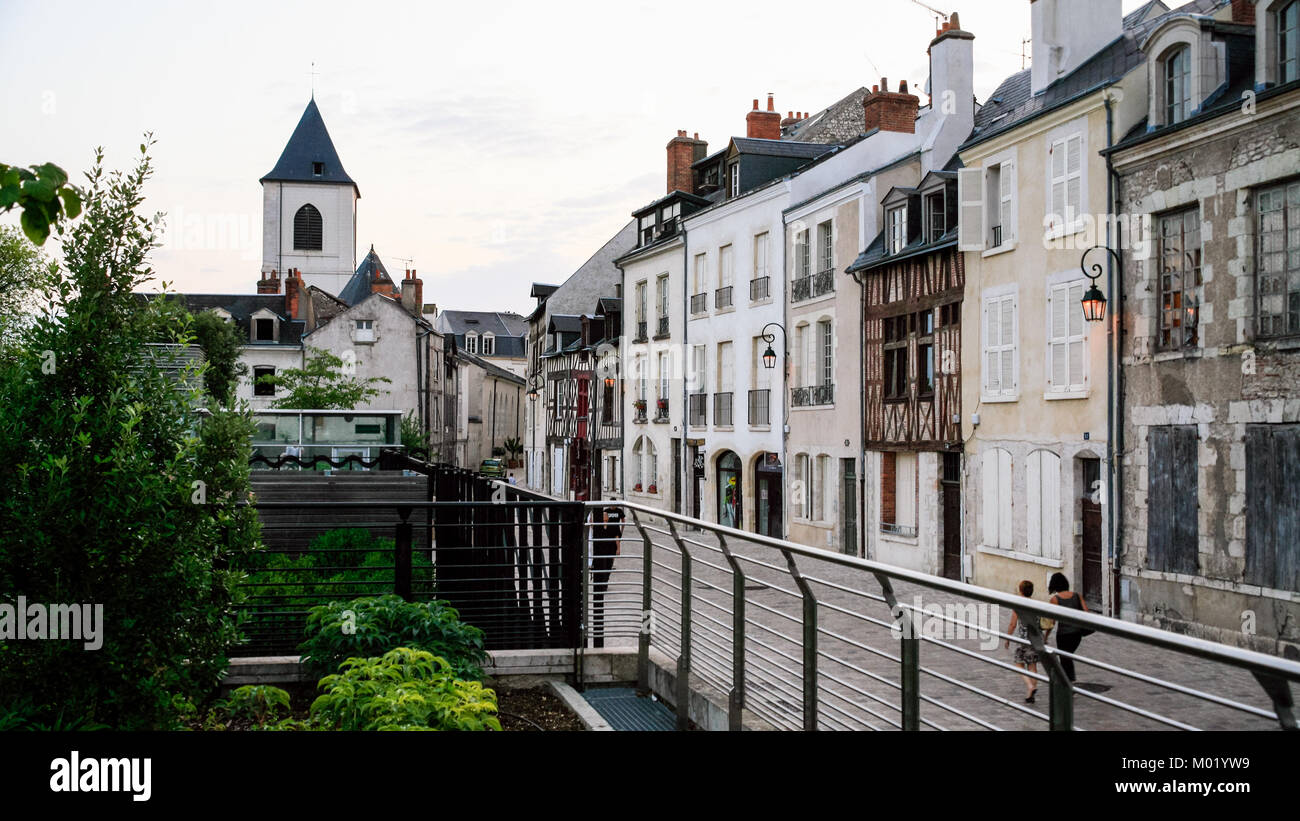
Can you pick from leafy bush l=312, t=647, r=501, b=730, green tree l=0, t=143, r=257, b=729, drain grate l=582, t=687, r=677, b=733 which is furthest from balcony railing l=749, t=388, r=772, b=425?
green tree l=0, t=143, r=257, b=729

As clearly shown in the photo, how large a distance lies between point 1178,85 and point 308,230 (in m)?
77.6

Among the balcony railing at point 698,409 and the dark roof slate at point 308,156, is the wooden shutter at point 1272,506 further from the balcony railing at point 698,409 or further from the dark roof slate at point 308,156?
the dark roof slate at point 308,156

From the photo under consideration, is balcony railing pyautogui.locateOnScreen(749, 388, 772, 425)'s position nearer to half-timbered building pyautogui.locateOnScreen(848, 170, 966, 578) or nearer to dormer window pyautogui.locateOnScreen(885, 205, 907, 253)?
half-timbered building pyautogui.locateOnScreen(848, 170, 966, 578)

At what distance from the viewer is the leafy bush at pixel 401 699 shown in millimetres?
4898

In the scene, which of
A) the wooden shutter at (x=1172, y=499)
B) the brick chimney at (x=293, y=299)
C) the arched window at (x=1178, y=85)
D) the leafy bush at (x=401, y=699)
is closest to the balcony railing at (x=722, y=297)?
the arched window at (x=1178, y=85)

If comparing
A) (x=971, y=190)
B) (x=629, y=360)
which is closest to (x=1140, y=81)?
(x=971, y=190)

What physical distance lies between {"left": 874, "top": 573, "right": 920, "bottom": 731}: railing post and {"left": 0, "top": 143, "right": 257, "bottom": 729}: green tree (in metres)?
2.95

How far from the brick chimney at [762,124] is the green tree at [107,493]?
3534cm

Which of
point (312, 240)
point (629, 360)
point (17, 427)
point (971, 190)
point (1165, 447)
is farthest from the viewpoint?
point (312, 240)

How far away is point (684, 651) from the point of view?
7.21 m
